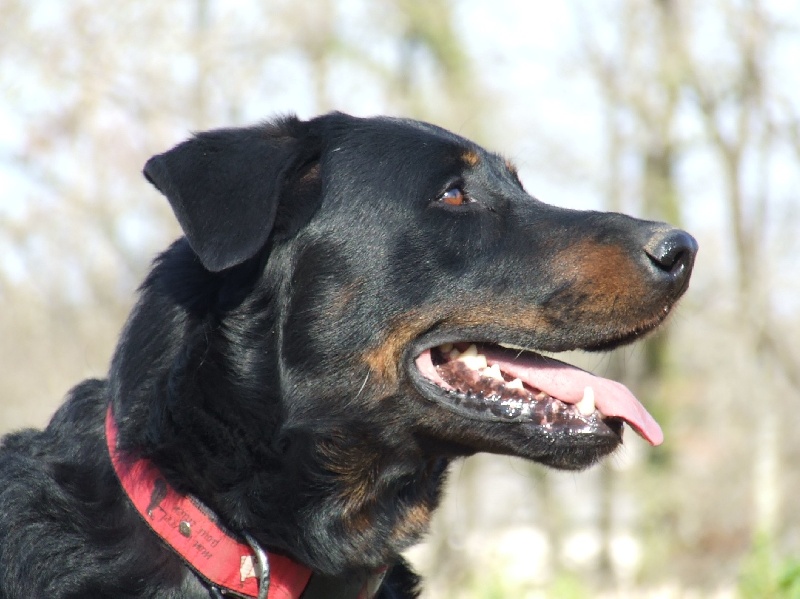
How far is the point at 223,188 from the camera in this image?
121 inches

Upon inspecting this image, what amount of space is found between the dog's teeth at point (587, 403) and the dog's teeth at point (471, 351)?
15.5 inches

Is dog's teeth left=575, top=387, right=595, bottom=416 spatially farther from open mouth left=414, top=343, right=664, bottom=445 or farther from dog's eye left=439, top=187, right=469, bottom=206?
A: dog's eye left=439, top=187, right=469, bottom=206

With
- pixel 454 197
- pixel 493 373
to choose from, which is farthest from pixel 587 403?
pixel 454 197

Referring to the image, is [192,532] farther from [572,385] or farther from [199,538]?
[572,385]

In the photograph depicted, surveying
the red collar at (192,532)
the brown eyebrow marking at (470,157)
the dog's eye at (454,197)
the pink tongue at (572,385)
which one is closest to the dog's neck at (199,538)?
the red collar at (192,532)

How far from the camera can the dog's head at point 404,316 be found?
3184 millimetres

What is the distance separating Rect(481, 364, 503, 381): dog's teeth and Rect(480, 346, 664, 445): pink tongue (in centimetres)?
2

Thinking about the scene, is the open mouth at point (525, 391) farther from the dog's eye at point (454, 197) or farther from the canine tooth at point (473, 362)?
the dog's eye at point (454, 197)

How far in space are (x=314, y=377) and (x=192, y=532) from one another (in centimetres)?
65

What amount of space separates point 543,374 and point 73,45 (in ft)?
24.3

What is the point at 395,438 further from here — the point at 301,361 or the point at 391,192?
the point at 391,192

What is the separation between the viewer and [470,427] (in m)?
3.20

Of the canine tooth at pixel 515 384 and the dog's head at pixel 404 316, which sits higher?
the dog's head at pixel 404 316

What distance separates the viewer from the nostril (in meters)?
3.18
